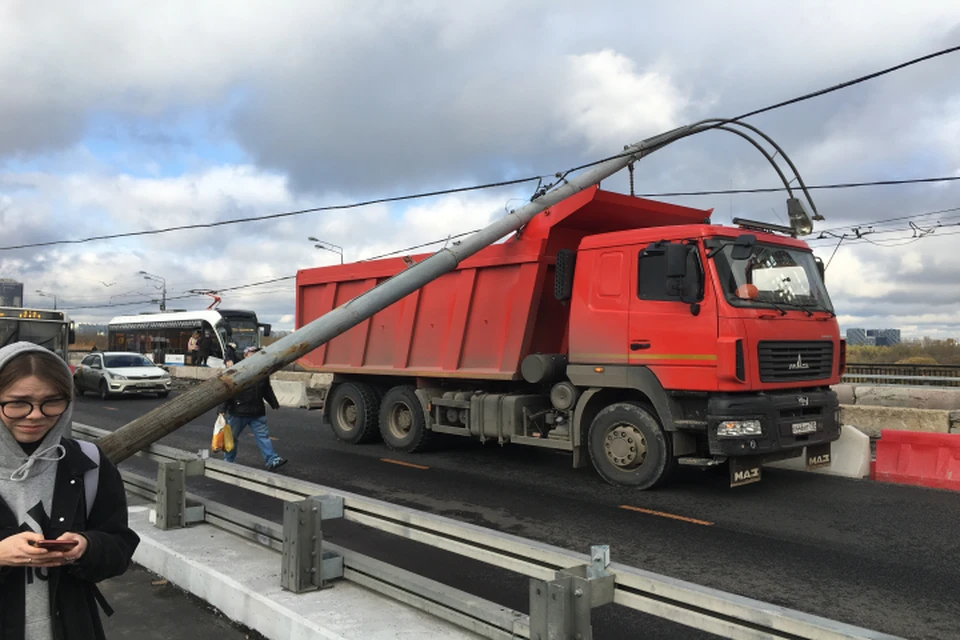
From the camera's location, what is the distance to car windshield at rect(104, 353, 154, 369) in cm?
2138

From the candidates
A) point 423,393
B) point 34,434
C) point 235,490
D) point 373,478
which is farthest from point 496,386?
point 34,434

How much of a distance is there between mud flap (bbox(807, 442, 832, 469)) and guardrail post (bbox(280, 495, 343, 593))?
6.14 metres

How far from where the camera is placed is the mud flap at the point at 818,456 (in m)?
8.09

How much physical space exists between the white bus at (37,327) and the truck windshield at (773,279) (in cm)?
1695

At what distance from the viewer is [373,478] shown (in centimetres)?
891

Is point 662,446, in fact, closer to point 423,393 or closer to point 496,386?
point 496,386

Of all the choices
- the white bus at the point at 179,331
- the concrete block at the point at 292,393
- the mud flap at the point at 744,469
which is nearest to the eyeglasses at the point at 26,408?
the mud flap at the point at 744,469

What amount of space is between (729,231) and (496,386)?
12.8 ft

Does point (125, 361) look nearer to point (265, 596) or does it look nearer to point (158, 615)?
point (158, 615)

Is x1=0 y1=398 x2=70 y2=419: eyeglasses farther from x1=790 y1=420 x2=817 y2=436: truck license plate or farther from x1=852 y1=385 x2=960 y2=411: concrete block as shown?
x1=852 y1=385 x2=960 y2=411: concrete block

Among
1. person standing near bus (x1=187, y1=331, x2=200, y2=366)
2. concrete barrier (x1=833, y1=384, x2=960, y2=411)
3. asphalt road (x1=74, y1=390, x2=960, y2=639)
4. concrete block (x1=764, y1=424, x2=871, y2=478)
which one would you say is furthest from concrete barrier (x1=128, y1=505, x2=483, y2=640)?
person standing near bus (x1=187, y1=331, x2=200, y2=366)

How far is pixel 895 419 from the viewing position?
35.0 feet

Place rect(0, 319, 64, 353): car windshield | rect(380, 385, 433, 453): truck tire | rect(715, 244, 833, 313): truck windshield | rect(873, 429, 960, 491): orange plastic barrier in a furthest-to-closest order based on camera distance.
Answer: rect(0, 319, 64, 353): car windshield → rect(380, 385, 433, 453): truck tire → rect(873, 429, 960, 491): orange plastic barrier → rect(715, 244, 833, 313): truck windshield

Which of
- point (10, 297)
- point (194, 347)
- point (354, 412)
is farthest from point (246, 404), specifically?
point (10, 297)
